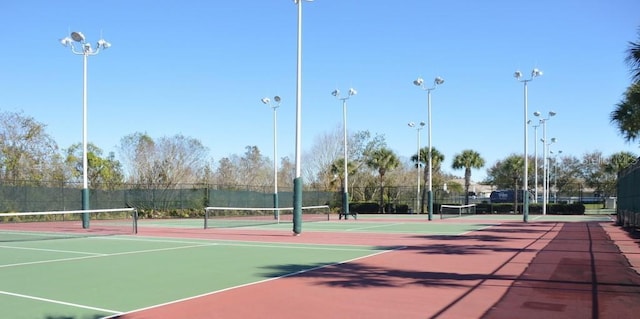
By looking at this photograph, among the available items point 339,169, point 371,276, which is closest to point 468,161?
point 339,169

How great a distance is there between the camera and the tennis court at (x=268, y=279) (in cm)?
777

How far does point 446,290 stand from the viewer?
912 centimetres

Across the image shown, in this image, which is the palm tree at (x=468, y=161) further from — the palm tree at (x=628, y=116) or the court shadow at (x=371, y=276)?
the court shadow at (x=371, y=276)

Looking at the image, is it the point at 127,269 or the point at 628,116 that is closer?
the point at 127,269

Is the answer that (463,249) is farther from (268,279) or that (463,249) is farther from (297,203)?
(297,203)

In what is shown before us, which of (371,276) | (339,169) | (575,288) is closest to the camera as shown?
(575,288)

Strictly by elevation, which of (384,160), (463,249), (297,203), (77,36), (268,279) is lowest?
(463,249)

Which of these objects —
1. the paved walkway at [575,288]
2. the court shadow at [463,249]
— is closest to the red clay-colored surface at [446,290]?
the paved walkway at [575,288]

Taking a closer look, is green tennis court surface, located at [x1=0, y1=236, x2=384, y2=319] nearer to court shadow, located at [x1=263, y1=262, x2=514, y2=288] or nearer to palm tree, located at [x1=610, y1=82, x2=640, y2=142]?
court shadow, located at [x1=263, y1=262, x2=514, y2=288]

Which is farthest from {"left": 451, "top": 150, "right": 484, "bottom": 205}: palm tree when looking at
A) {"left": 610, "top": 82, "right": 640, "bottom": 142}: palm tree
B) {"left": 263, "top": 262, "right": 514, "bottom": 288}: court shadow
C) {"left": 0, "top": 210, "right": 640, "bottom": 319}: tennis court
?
{"left": 263, "top": 262, "right": 514, "bottom": 288}: court shadow

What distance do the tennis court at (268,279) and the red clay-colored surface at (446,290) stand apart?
2cm

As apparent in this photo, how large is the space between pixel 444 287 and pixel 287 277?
3002mm

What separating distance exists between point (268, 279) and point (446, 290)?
10.9 feet

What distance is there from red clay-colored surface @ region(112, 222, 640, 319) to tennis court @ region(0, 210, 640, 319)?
0.07 ft
